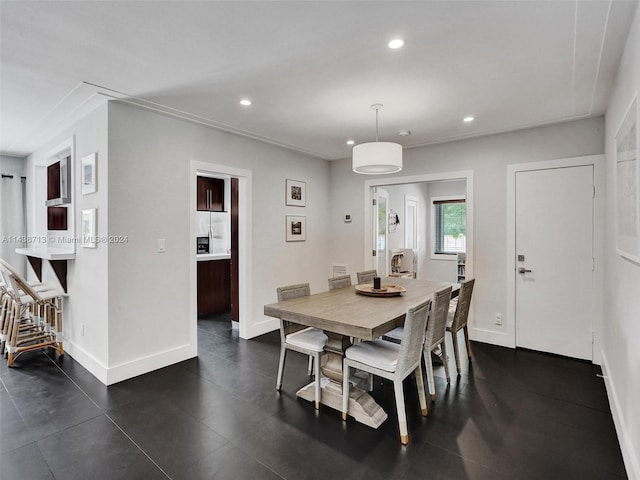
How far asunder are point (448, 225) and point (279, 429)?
6.23 m

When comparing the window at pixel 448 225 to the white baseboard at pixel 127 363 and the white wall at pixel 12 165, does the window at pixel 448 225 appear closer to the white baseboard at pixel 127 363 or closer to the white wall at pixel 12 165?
the white baseboard at pixel 127 363

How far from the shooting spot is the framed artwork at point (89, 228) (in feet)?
10.3

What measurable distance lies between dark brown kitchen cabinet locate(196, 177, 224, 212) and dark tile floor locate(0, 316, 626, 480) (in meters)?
3.16

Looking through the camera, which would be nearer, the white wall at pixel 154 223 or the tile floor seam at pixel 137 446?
the tile floor seam at pixel 137 446

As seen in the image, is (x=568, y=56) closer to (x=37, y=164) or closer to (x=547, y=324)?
(x=547, y=324)

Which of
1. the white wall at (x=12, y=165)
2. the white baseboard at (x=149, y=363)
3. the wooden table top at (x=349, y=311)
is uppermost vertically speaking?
the white wall at (x=12, y=165)

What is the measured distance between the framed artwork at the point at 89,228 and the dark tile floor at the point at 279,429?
1240 mm

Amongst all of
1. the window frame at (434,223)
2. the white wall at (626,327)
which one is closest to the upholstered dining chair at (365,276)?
the white wall at (626,327)

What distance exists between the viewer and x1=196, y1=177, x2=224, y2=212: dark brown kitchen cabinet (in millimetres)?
5836

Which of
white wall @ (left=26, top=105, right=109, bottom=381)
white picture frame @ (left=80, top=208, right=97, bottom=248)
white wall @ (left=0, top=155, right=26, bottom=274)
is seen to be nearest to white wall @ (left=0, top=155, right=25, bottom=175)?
white wall @ (left=0, top=155, right=26, bottom=274)

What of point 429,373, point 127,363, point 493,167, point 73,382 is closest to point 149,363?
point 127,363

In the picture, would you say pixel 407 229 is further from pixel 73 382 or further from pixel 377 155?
pixel 73 382

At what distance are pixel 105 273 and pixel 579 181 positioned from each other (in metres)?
4.70

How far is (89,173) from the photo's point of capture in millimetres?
3234
